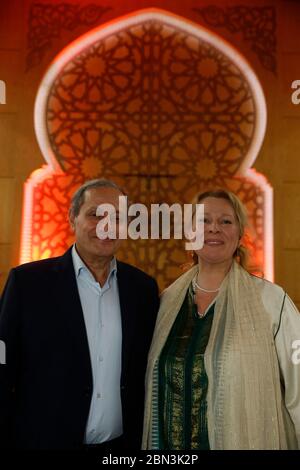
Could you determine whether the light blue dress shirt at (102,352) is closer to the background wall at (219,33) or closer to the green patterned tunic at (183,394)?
the green patterned tunic at (183,394)

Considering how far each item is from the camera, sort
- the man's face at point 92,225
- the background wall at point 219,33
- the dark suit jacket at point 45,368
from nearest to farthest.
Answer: the dark suit jacket at point 45,368 < the man's face at point 92,225 < the background wall at point 219,33

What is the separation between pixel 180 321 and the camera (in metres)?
1.68

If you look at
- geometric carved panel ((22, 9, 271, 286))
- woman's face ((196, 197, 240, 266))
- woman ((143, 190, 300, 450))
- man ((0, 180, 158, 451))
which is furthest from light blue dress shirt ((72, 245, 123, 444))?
geometric carved panel ((22, 9, 271, 286))

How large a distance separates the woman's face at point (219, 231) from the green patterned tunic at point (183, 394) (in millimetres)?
262

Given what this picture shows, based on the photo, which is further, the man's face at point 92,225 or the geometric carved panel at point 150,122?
the geometric carved panel at point 150,122

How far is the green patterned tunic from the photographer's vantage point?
4.90 feet

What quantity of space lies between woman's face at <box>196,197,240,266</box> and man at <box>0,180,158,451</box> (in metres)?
0.33

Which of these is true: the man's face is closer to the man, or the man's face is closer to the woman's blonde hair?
the man

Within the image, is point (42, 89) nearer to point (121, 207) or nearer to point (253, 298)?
point (121, 207)

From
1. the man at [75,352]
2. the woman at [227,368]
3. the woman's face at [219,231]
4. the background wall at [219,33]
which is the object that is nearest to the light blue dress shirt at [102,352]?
the man at [75,352]

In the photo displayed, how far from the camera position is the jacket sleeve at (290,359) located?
151 centimetres

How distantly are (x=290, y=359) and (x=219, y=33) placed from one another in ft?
9.44

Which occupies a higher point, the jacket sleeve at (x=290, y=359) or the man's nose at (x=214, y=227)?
the man's nose at (x=214, y=227)


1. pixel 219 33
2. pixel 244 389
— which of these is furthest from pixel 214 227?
pixel 219 33
